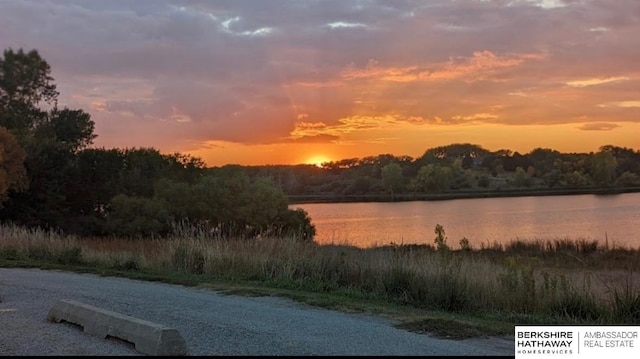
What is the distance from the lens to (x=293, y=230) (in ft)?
89.0

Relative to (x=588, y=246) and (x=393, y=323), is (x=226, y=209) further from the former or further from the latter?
(x=393, y=323)

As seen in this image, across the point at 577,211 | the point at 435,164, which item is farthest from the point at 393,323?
the point at 435,164

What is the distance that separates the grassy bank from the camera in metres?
9.03

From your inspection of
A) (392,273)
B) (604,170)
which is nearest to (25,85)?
(392,273)

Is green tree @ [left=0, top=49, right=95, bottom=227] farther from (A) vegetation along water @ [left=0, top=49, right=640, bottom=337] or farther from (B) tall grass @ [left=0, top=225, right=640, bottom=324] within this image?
(B) tall grass @ [left=0, top=225, right=640, bottom=324]

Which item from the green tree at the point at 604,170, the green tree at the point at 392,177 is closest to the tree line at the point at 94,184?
the green tree at the point at 392,177

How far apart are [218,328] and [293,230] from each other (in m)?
19.4

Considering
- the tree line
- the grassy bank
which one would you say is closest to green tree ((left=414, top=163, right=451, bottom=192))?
the tree line

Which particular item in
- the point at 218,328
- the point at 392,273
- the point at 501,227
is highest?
the point at 392,273

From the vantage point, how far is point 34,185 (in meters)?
43.5

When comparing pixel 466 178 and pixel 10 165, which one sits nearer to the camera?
pixel 10 165

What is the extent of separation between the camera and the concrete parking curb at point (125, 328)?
629 cm

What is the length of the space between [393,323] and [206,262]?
273 inches
